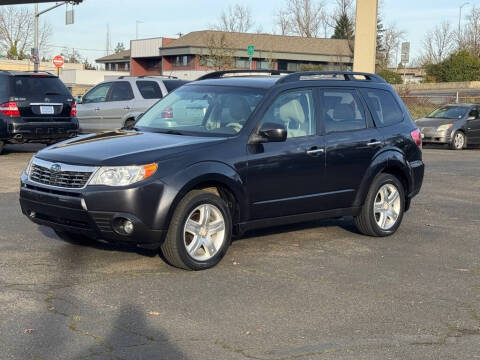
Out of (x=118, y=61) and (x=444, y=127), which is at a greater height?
(x=118, y=61)

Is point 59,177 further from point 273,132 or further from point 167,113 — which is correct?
point 273,132

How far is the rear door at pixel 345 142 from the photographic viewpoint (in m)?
7.84

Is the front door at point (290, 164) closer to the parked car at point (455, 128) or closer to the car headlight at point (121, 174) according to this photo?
the car headlight at point (121, 174)

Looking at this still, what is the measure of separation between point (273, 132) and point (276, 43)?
235 feet

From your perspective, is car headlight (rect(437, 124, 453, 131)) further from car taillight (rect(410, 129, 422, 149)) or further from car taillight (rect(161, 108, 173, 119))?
car taillight (rect(161, 108, 173, 119))

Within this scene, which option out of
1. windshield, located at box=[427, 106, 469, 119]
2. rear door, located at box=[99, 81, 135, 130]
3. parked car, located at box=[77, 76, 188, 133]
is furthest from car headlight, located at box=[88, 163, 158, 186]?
windshield, located at box=[427, 106, 469, 119]

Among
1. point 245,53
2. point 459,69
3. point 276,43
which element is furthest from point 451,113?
point 276,43

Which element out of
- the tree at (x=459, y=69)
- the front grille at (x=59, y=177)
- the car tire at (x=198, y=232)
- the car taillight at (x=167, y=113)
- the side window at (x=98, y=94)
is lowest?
the car tire at (x=198, y=232)

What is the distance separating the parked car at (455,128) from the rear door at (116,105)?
33.0 feet

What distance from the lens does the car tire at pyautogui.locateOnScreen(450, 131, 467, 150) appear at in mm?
23484

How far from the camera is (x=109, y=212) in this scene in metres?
6.24

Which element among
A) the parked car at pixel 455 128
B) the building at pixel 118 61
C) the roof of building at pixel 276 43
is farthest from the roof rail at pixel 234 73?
the building at pixel 118 61

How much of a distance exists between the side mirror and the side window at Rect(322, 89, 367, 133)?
944 mm

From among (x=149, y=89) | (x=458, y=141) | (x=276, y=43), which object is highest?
(x=276, y=43)
